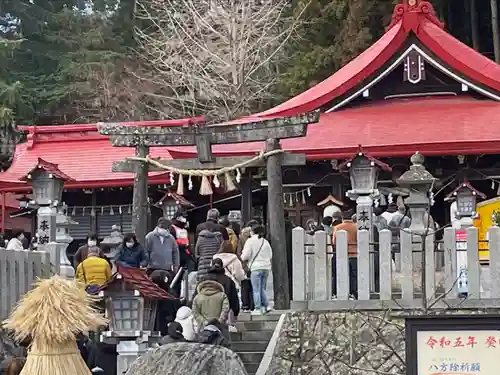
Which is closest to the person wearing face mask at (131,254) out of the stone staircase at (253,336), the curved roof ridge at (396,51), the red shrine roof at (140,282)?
the red shrine roof at (140,282)

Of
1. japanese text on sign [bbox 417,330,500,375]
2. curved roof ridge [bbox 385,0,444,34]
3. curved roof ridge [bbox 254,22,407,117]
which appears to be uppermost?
curved roof ridge [bbox 385,0,444,34]

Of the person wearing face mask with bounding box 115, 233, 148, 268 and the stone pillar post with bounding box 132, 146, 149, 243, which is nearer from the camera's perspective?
Answer: the person wearing face mask with bounding box 115, 233, 148, 268

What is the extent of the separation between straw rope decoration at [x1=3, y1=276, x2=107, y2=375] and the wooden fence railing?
2.38 m

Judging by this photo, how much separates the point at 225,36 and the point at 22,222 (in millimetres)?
9088

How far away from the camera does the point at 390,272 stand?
11.0 metres

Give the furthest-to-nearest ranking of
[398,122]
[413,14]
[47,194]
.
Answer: [398,122], [413,14], [47,194]

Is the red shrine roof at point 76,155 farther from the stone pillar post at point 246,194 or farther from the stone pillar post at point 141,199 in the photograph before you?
the stone pillar post at point 141,199

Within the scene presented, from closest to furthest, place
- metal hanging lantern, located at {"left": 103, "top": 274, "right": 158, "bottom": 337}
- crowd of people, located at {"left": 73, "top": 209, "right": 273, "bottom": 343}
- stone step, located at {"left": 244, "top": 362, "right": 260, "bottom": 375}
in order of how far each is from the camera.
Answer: crowd of people, located at {"left": 73, "top": 209, "right": 273, "bottom": 343}, metal hanging lantern, located at {"left": 103, "top": 274, "right": 158, "bottom": 337}, stone step, located at {"left": 244, "top": 362, "right": 260, "bottom": 375}

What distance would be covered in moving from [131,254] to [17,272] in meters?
2.24

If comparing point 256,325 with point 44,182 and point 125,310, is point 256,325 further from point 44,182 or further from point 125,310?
point 44,182

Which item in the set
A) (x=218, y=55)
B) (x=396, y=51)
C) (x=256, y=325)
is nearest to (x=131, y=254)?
(x=256, y=325)

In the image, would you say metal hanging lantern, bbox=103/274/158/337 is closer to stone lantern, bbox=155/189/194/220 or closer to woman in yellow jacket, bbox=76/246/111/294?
woman in yellow jacket, bbox=76/246/111/294

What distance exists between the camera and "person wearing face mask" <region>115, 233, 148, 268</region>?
12.1m

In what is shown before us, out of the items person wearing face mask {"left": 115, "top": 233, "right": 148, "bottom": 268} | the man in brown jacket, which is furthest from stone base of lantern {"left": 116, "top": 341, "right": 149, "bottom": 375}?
the man in brown jacket
